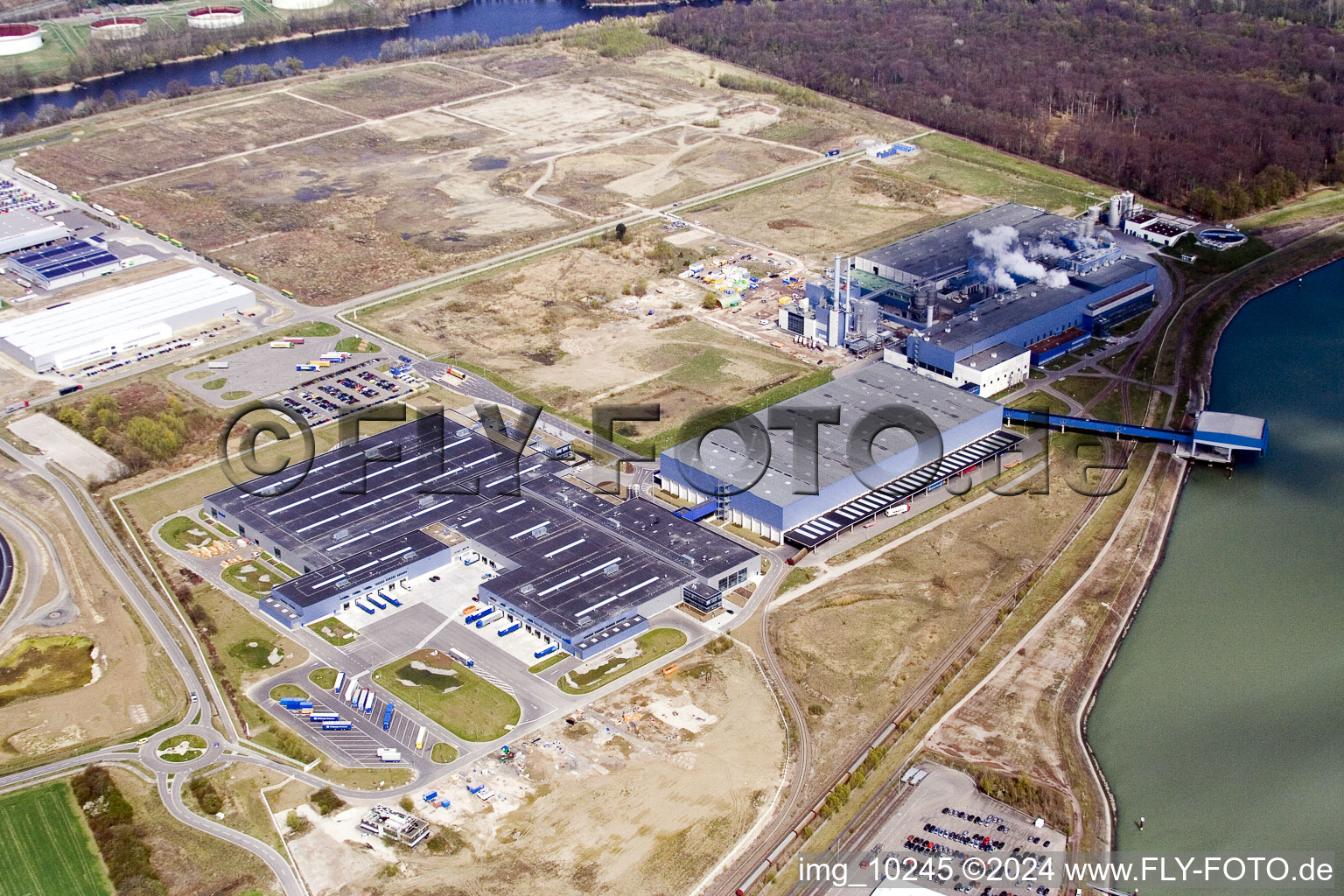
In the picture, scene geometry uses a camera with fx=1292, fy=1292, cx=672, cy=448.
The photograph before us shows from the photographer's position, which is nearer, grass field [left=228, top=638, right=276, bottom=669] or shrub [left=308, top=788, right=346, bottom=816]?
shrub [left=308, top=788, right=346, bottom=816]

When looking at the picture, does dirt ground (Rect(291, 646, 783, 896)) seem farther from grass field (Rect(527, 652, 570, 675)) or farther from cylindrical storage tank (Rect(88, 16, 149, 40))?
cylindrical storage tank (Rect(88, 16, 149, 40))

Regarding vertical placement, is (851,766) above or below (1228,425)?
below

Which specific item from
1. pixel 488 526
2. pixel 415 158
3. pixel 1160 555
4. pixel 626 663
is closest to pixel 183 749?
pixel 626 663

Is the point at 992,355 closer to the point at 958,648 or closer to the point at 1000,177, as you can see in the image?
the point at 958,648

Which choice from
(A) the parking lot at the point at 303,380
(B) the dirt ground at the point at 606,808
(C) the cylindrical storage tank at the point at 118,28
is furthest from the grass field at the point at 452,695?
(C) the cylindrical storage tank at the point at 118,28

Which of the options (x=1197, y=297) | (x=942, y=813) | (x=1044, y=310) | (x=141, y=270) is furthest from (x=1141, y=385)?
(x=141, y=270)

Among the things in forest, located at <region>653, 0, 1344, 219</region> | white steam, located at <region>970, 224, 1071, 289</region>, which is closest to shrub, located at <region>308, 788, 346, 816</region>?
white steam, located at <region>970, 224, 1071, 289</region>

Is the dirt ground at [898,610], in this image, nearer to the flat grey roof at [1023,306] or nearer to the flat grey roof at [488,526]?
the flat grey roof at [488,526]
